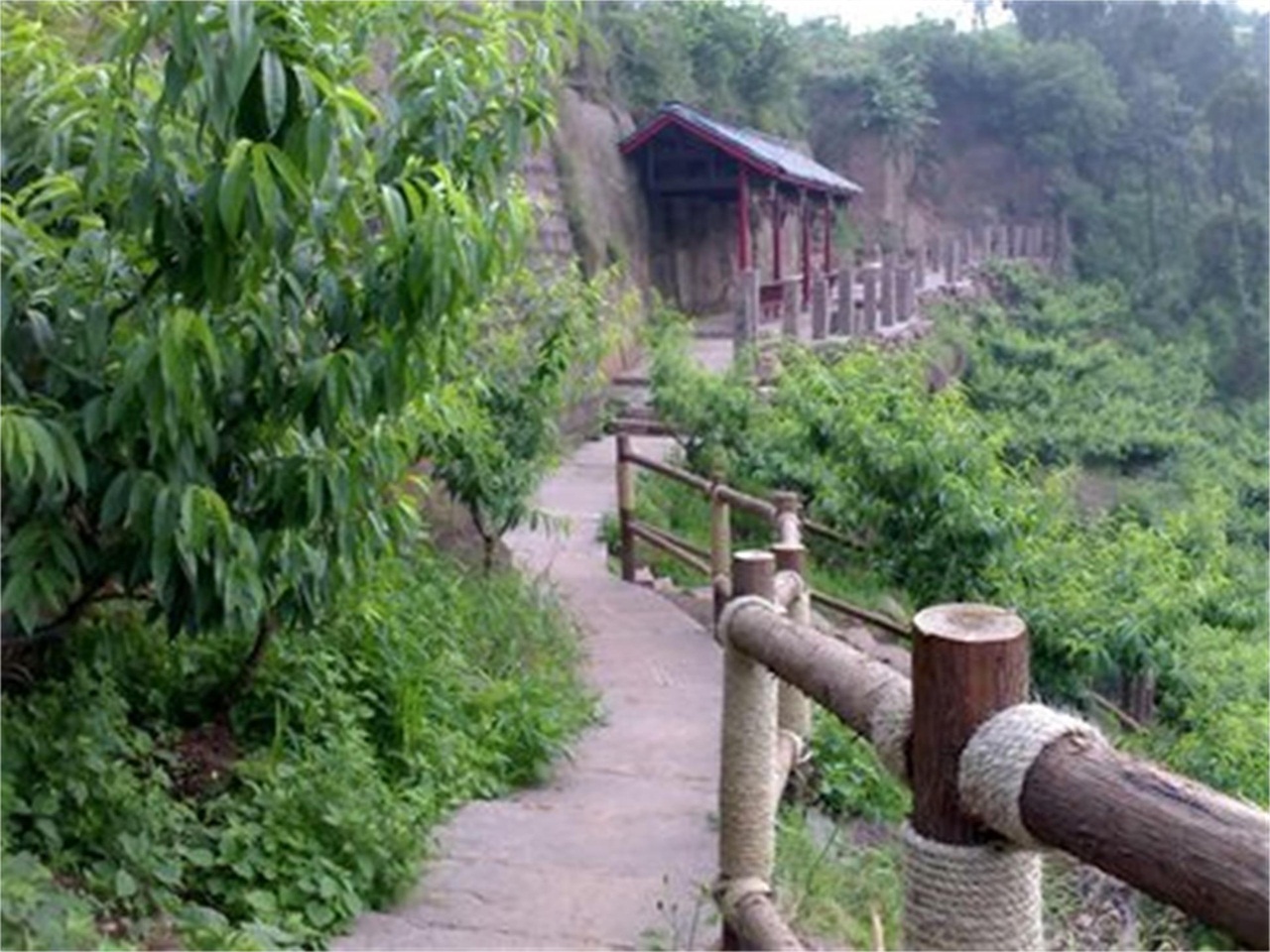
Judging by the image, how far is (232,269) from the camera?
7.50 ft

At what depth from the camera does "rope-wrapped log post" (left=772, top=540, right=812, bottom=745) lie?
361cm

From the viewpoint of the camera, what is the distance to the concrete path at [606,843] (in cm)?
308

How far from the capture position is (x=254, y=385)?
2.58 metres

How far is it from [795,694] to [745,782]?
4.28ft

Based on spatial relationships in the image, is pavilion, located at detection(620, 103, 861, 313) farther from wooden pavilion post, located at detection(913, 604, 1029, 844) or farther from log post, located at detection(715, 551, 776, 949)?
wooden pavilion post, located at detection(913, 604, 1029, 844)

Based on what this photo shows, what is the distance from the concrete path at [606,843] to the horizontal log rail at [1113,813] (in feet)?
5.94

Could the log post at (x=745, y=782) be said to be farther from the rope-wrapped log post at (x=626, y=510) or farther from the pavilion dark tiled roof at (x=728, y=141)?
the pavilion dark tiled roof at (x=728, y=141)

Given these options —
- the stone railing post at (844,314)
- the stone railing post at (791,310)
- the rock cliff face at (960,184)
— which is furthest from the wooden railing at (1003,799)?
the rock cliff face at (960,184)

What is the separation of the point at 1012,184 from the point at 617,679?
25371 millimetres

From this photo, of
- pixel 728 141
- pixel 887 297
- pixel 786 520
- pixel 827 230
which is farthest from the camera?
pixel 827 230

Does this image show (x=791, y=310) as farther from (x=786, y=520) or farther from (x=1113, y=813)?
(x=1113, y=813)

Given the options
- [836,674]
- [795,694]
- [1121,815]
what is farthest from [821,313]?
[1121,815]

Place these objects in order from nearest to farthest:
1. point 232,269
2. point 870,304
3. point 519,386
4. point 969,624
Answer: point 969,624 < point 232,269 < point 519,386 < point 870,304

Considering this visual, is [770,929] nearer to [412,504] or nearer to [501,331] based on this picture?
[412,504]
